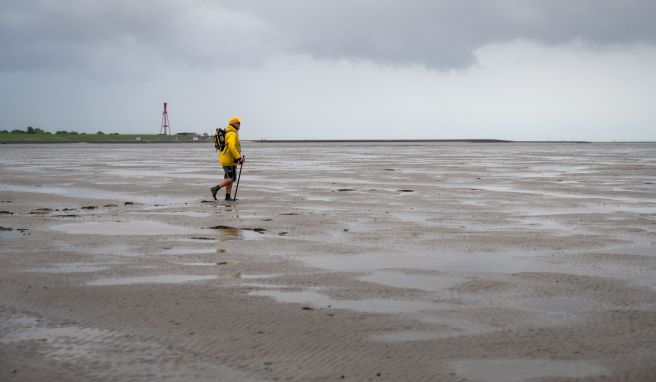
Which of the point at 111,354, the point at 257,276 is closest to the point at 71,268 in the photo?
the point at 257,276

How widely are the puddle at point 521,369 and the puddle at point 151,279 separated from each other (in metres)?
4.08

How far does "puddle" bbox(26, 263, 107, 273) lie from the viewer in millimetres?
9336

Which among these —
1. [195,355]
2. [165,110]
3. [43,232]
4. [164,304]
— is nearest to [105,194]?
[43,232]

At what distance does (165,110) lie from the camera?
7077 inches

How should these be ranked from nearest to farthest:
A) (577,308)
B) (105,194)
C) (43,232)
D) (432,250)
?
(577,308), (432,250), (43,232), (105,194)

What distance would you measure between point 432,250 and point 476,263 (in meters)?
1.21

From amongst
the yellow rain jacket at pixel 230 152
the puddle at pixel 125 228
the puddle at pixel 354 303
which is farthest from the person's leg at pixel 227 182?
the puddle at pixel 354 303

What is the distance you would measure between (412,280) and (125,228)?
6870 millimetres

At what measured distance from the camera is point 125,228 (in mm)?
13617

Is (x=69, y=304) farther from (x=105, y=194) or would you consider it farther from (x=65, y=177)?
(x=65, y=177)

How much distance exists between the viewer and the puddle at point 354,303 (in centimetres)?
733

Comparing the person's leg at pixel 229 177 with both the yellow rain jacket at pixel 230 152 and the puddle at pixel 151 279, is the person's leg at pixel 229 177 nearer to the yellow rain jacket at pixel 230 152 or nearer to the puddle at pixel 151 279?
the yellow rain jacket at pixel 230 152

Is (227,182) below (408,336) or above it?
above

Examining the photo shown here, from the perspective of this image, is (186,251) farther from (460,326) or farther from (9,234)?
(460,326)
